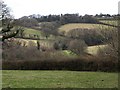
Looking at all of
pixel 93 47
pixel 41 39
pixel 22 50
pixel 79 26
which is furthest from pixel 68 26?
pixel 22 50

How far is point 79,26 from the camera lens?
7219cm

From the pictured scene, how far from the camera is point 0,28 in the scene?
4188 cm

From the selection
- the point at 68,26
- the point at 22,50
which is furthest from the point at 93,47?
the point at 68,26

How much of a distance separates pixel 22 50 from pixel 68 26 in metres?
29.5

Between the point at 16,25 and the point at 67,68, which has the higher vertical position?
the point at 16,25

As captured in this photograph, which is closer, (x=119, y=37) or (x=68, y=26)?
(x=119, y=37)

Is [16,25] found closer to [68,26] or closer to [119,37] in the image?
[119,37]

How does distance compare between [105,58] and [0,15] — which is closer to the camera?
[105,58]

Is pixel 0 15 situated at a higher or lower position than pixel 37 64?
higher

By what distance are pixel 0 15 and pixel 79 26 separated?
33.1 metres

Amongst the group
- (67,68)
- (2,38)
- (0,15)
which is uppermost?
(0,15)

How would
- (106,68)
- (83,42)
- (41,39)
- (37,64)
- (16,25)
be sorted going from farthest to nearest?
1. (41,39)
2. (83,42)
3. (16,25)
4. (37,64)
5. (106,68)

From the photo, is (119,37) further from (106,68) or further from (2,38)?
(2,38)

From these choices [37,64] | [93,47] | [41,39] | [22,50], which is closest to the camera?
[37,64]
